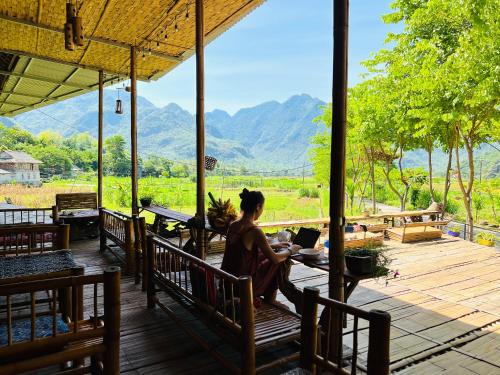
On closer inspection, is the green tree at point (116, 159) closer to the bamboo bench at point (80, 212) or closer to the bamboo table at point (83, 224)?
the bamboo bench at point (80, 212)

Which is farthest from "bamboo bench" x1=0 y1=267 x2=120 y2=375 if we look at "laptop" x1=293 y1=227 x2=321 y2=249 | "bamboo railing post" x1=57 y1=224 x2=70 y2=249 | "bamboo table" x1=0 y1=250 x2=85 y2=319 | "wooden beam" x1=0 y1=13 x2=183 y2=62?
"wooden beam" x1=0 y1=13 x2=183 y2=62

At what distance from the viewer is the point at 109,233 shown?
582 centimetres

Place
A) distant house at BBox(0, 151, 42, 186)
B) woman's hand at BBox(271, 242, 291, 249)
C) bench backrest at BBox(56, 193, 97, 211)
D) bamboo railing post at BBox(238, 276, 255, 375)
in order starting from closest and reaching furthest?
1. bamboo railing post at BBox(238, 276, 255, 375)
2. woman's hand at BBox(271, 242, 291, 249)
3. bench backrest at BBox(56, 193, 97, 211)
4. distant house at BBox(0, 151, 42, 186)

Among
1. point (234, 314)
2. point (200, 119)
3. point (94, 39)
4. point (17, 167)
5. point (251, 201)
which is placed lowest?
point (234, 314)

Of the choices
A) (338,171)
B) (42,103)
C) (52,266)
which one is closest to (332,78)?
(338,171)

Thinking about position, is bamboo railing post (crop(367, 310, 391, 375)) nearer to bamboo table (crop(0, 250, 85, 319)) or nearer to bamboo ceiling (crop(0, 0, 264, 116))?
bamboo table (crop(0, 250, 85, 319))

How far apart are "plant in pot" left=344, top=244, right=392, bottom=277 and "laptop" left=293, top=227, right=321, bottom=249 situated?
0.51m

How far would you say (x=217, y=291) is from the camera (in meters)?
2.40

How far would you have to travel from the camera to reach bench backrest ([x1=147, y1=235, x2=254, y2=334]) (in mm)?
1967

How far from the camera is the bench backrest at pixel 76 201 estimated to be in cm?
752

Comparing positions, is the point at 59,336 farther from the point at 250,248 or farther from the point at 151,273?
the point at 151,273

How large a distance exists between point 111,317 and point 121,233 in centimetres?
376

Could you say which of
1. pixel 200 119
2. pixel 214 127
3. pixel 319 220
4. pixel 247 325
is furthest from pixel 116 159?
pixel 214 127

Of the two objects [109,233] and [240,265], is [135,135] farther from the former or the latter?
[240,265]
